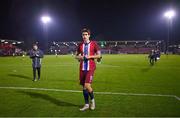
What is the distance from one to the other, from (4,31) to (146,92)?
9241 cm

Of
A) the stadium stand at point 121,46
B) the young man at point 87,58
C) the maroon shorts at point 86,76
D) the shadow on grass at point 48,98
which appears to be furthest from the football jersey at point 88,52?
the stadium stand at point 121,46

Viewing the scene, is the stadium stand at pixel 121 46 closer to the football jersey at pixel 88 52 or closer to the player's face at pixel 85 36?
the football jersey at pixel 88 52

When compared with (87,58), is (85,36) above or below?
above

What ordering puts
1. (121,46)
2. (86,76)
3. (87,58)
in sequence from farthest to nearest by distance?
(121,46) < (86,76) < (87,58)

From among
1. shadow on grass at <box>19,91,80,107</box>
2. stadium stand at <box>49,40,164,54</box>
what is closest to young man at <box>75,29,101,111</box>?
shadow on grass at <box>19,91,80,107</box>

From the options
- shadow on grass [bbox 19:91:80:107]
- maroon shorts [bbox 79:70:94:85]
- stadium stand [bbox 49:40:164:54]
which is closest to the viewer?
maroon shorts [bbox 79:70:94:85]

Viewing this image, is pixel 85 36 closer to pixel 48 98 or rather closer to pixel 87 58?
pixel 87 58

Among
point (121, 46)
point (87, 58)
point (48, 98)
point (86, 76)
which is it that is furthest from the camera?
point (121, 46)

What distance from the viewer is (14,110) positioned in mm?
8500

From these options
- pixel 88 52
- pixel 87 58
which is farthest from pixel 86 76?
pixel 88 52

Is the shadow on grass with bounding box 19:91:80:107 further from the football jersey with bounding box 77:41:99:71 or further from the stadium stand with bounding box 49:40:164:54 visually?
the stadium stand with bounding box 49:40:164:54

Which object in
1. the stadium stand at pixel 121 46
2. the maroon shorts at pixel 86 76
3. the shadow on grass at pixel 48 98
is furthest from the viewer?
the stadium stand at pixel 121 46

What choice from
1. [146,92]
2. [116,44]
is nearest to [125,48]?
[116,44]

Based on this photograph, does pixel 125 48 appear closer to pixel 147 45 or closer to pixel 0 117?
pixel 147 45
